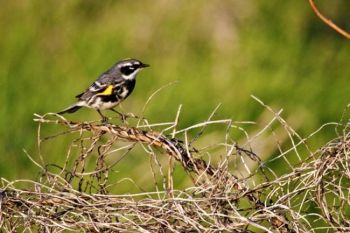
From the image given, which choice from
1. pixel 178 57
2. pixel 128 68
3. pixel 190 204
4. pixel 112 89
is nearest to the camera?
pixel 190 204

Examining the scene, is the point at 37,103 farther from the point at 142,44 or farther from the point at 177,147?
the point at 177,147

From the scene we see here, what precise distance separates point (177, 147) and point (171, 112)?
346 cm

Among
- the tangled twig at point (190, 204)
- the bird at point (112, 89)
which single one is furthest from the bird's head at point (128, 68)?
the tangled twig at point (190, 204)

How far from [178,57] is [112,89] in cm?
270

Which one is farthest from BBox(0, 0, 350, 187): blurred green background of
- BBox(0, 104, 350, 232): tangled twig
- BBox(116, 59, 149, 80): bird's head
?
BBox(0, 104, 350, 232): tangled twig

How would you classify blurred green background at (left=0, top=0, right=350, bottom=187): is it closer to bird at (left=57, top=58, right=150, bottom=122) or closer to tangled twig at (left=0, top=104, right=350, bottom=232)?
bird at (left=57, top=58, right=150, bottom=122)

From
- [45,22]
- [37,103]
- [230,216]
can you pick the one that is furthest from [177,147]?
[45,22]

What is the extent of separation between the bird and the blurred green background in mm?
1499

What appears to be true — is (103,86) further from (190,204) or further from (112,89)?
(190,204)

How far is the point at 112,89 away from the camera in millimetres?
4336

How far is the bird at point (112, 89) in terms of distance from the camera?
4.31 meters

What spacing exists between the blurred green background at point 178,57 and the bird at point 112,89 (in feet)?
4.92

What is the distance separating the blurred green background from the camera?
626 centimetres

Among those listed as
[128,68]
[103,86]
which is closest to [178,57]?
[128,68]
